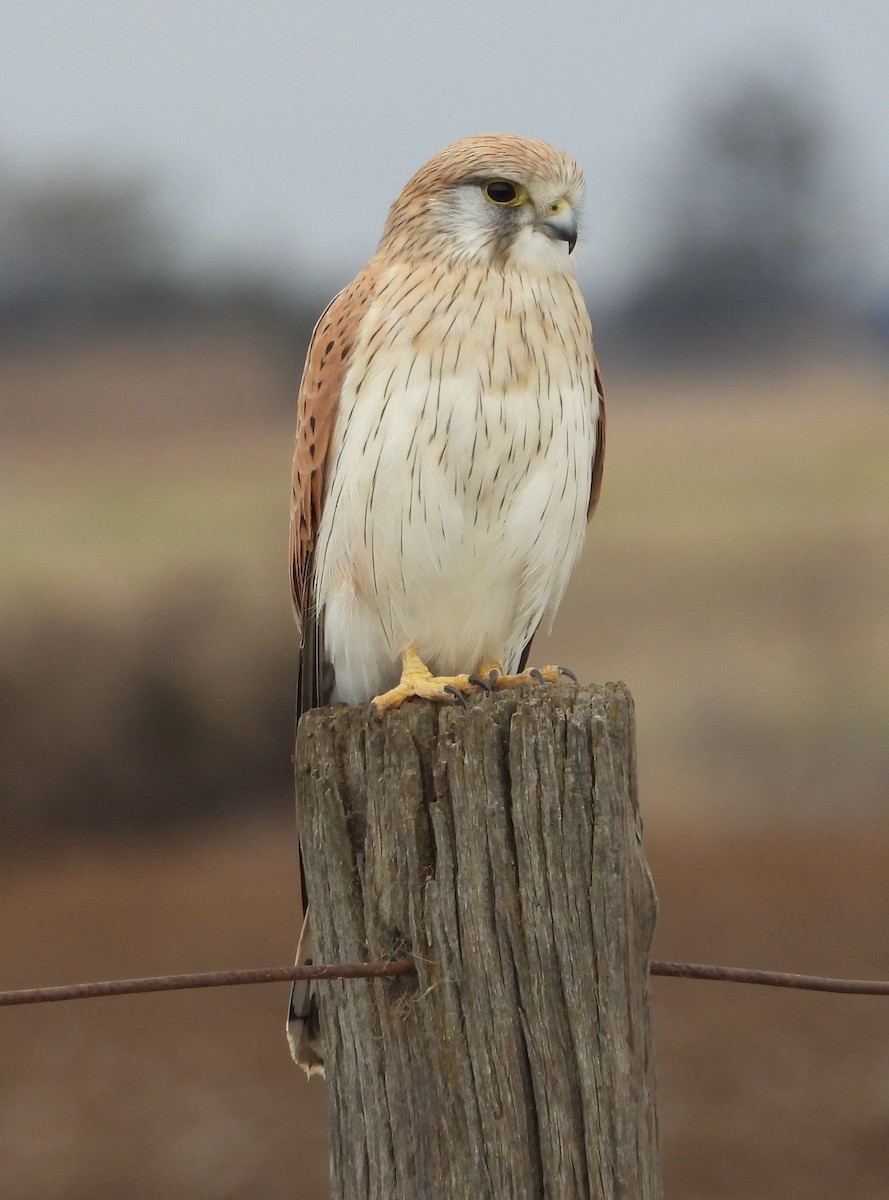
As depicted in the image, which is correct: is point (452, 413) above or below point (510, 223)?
below

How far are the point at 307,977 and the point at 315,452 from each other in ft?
3.63

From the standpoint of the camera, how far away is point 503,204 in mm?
2076

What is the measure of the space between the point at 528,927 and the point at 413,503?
0.92 meters

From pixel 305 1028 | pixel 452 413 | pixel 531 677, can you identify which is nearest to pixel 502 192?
pixel 452 413

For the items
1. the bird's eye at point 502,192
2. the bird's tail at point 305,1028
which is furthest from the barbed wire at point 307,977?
the bird's eye at point 502,192

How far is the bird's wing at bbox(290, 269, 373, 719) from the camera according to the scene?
2.13 metres

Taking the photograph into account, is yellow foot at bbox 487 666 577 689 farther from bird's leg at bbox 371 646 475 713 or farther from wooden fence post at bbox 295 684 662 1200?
wooden fence post at bbox 295 684 662 1200

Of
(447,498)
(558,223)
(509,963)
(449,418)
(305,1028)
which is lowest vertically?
(305,1028)

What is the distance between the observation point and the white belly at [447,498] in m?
2.01

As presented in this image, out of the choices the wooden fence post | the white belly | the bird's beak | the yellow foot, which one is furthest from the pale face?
the wooden fence post

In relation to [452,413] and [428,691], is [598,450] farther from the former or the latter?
[428,691]

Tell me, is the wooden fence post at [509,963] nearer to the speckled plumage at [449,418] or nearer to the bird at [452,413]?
the bird at [452,413]

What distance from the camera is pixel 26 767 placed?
5301mm

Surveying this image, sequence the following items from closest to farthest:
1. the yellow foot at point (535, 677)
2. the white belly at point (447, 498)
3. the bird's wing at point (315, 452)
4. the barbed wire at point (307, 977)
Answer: the barbed wire at point (307, 977) < the yellow foot at point (535, 677) < the white belly at point (447, 498) < the bird's wing at point (315, 452)
